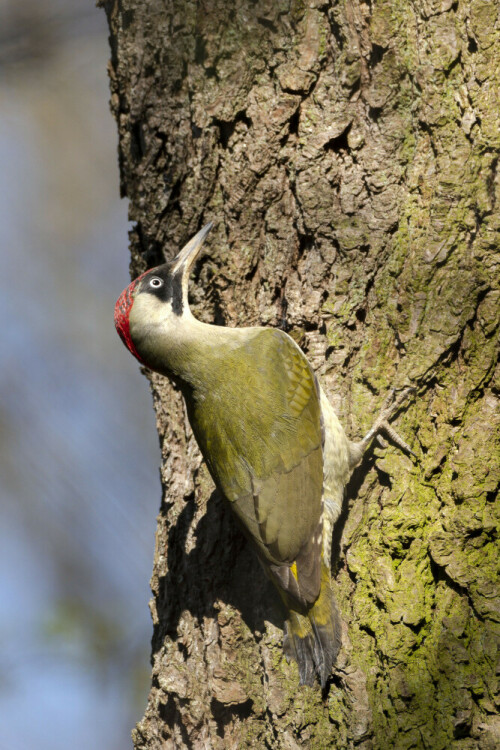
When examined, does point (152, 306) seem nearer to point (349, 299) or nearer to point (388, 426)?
point (349, 299)

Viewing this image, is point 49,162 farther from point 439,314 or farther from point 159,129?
point 439,314

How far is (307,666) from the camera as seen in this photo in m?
2.50

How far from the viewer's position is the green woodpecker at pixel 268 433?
264 cm

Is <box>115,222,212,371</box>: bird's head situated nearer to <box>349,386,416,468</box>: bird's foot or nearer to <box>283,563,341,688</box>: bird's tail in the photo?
<box>349,386,416,468</box>: bird's foot

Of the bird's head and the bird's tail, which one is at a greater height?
the bird's head

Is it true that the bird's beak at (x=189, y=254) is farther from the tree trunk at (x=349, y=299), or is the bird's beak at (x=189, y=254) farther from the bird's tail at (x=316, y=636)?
the bird's tail at (x=316, y=636)

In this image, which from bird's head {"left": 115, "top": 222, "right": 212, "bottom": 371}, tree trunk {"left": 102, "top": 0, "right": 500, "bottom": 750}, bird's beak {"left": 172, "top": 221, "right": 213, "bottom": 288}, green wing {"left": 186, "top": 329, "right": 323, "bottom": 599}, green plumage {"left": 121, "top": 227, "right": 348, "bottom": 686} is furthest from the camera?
bird's head {"left": 115, "top": 222, "right": 212, "bottom": 371}

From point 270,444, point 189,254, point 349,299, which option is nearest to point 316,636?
point 270,444

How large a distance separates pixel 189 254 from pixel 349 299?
2.22ft

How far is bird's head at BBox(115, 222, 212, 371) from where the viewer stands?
3.14 meters

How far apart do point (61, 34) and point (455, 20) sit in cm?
290

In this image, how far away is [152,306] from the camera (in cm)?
330

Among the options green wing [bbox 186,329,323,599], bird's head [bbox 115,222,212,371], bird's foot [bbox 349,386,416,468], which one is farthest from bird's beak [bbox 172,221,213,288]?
bird's foot [bbox 349,386,416,468]

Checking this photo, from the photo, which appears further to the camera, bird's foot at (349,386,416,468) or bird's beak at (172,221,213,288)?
bird's beak at (172,221,213,288)
